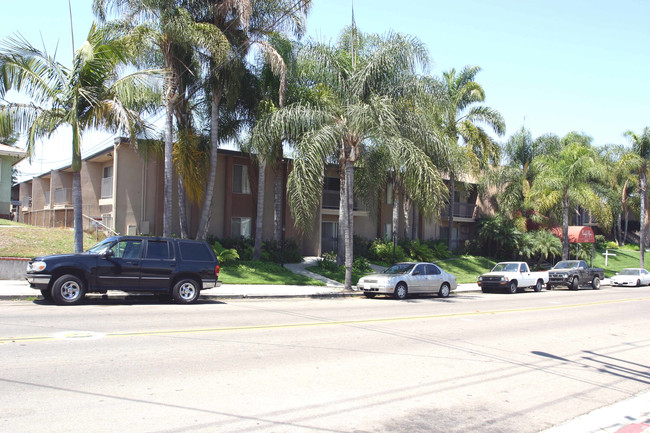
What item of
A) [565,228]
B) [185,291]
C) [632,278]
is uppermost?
[565,228]

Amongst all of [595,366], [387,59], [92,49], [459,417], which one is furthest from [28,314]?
[387,59]

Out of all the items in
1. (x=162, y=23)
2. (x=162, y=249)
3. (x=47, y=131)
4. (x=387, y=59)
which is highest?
(x=162, y=23)

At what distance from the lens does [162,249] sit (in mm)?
15398

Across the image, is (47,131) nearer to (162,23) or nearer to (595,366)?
(162,23)

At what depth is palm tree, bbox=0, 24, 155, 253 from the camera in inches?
650

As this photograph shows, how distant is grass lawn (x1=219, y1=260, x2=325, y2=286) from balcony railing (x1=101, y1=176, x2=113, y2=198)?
9006mm

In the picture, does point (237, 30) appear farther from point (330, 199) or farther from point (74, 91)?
point (330, 199)

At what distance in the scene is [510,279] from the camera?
26.1 m

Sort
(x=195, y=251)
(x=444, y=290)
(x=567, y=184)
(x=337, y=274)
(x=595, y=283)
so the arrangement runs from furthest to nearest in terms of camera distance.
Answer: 1. (x=567, y=184)
2. (x=595, y=283)
3. (x=337, y=274)
4. (x=444, y=290)
5. (x=195, y=251)

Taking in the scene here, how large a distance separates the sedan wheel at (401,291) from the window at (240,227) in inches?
485

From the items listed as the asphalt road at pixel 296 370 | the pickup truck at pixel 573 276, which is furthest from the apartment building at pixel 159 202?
the asphalt road at pixel 296 370

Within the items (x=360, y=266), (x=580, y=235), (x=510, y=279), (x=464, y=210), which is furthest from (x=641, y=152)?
(x=360, y=266)

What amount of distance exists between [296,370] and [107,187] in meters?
24.5

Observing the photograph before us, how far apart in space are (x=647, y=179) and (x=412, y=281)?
31.9 m
